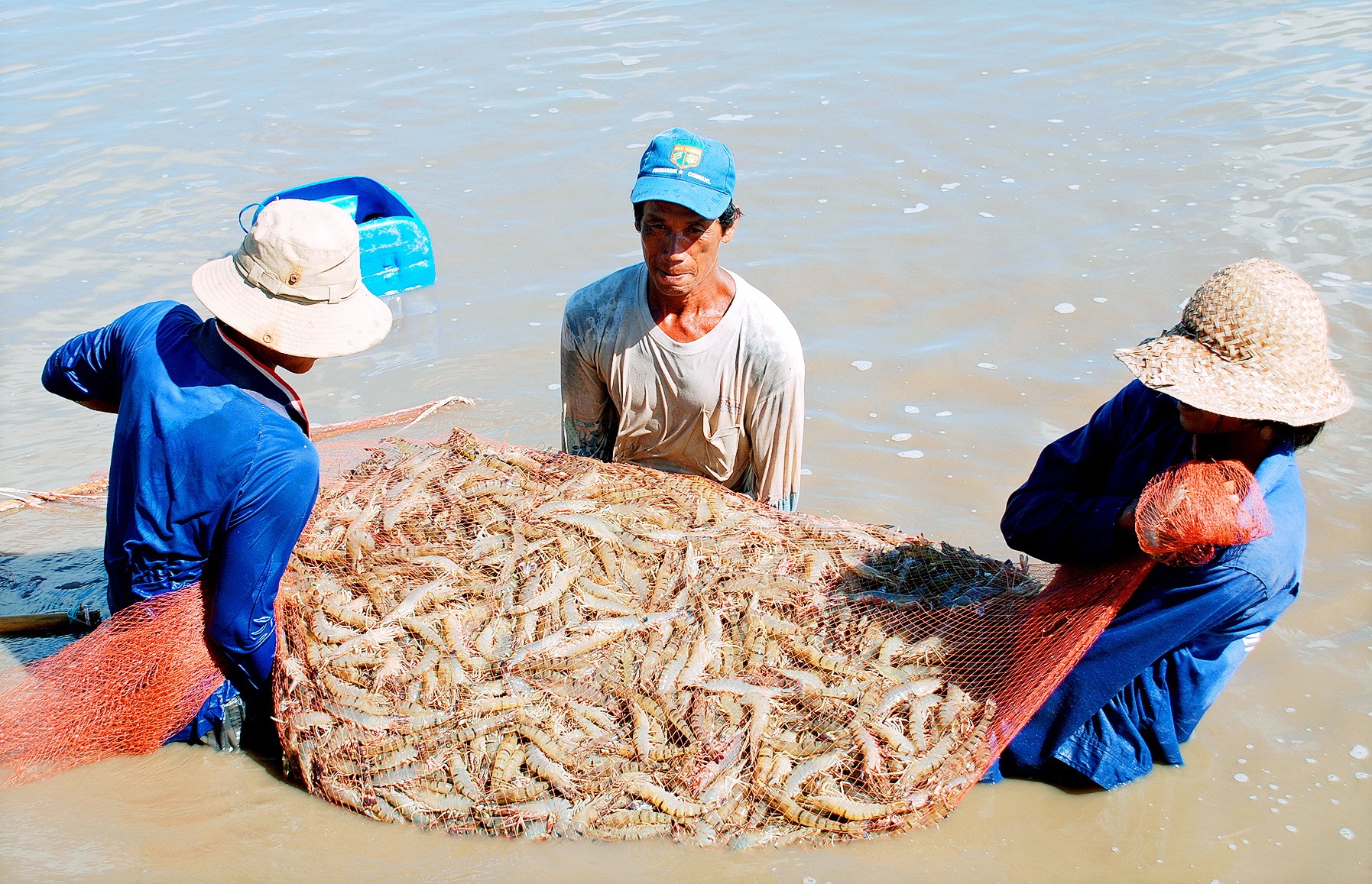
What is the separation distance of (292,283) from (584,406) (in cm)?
166

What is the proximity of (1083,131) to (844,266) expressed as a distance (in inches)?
148

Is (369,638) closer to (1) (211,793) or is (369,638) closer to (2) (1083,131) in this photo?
(1) (211,793)

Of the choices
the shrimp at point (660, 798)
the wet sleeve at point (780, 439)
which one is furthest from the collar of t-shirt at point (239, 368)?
the wet sleeve at point (780, 439)

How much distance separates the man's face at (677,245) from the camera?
393 cm

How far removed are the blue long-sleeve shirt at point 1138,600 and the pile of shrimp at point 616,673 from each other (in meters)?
0.40

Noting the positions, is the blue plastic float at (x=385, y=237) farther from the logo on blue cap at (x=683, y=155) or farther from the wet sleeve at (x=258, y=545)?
the wet sleeve at (x=258, y=545)

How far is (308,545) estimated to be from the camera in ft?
13.2

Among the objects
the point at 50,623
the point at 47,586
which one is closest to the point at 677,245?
the point at 50,623

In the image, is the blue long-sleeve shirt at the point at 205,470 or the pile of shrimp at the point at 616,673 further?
the pile of shrimp at the point at 616,673

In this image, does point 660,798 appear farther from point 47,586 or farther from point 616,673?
point 47,586

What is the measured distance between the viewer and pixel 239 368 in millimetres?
3209

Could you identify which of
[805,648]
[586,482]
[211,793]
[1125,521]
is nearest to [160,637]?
[211,793]

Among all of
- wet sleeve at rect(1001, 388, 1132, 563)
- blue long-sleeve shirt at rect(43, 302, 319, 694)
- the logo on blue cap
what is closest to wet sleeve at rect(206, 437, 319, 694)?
blue long-sleeve shirt at rect(43, 302, 319, 694)

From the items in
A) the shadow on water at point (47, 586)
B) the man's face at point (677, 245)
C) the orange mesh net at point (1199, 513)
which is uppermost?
the man's face at point (677, 245)
